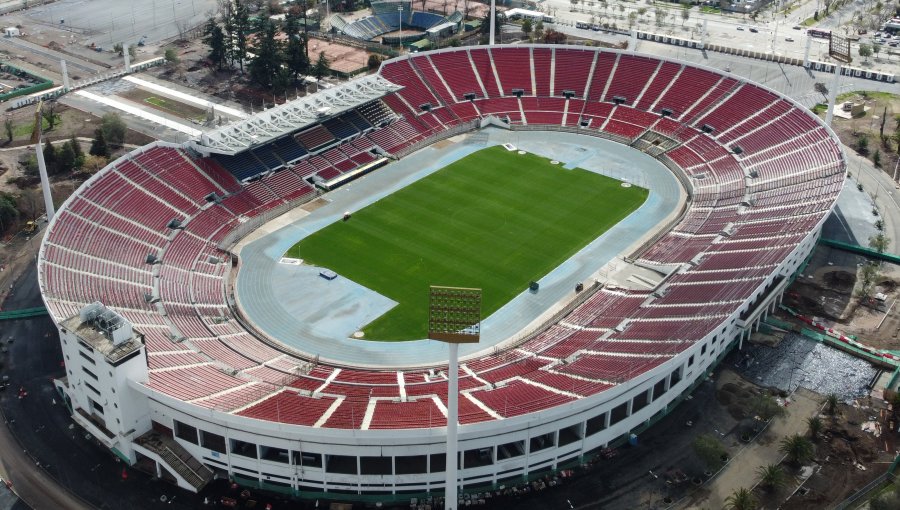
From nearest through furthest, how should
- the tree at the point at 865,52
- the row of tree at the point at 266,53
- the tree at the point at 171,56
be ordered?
the row of tree at the point at 266,53 → the tree at the point at 171,56 → the tree at the point at 865,52

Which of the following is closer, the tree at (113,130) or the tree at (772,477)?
the tree at (772,477)

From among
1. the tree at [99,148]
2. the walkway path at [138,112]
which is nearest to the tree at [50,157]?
the tree at [99,148]

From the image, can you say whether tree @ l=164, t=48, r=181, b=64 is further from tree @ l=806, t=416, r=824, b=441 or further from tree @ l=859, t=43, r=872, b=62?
tree @ l=806, t=416, r=824, b=441

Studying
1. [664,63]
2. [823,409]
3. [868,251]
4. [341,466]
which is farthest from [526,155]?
[341,466]

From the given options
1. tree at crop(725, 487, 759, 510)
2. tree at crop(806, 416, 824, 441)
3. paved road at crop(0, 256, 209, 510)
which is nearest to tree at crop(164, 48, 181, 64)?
paved road at crop(0, 256, 209, 510)

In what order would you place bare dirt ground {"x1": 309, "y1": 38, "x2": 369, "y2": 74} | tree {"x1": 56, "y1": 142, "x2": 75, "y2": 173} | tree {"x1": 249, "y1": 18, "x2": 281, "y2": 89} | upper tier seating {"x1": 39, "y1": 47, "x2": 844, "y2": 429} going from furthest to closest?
1. bare dirt ground {"x1": 309, "y1": 38, "x2": 369, "y2": 74}
2. tree {"x1": 249, "y1": 18, "x2": 281, "y2": 89}
3. tree {"x1": 56, "y1": 142, "x2": 75, "y2": 173}
4. upper tier seating {"x1": 39, "y1": 47, "x2": 844, "y2": 429}

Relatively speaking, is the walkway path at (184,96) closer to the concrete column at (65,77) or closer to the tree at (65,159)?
the concrete column at (65,77)
